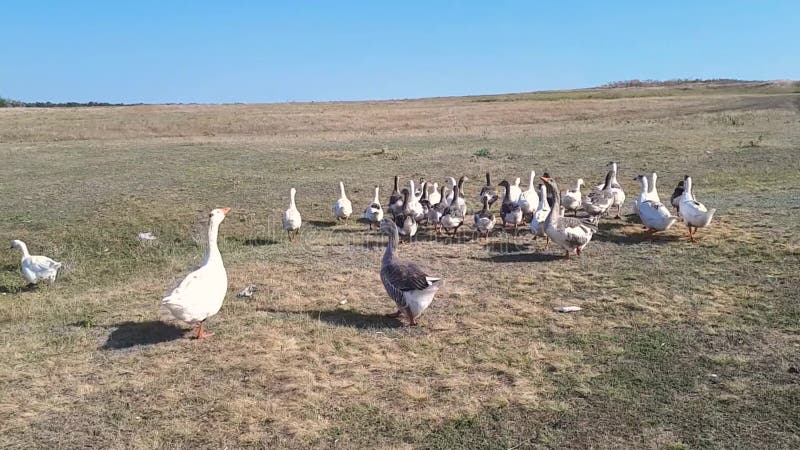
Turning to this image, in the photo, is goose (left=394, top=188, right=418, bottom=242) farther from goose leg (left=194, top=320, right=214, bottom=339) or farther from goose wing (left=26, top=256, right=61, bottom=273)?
goose wing (left=26, top=256, right=61, bottom=273)

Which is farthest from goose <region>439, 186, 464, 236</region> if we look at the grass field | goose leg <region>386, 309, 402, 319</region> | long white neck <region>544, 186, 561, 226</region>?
goose leg <region>386, 309, 402, 319</region>

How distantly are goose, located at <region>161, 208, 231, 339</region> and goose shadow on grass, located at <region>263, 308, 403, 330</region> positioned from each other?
4.14 ft

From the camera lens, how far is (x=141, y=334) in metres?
8.56

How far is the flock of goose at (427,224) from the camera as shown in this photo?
829 cm

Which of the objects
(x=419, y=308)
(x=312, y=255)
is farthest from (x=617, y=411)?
(x=312, y=255)

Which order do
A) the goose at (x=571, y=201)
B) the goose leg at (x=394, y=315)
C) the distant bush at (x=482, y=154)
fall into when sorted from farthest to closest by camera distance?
the distant bush at (x=482, y=154)
the goose at (x=571, y=201)
the goose leg at (x=394, y=315)

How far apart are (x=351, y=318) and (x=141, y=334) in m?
2.93

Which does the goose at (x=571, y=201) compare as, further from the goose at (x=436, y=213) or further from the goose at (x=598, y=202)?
the goose at (x=436, y=213)

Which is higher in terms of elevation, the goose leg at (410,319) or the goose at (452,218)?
the goose at (452,218)

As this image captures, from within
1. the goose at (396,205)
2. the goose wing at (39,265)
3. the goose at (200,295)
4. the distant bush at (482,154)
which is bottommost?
the goose wing at (39,265)

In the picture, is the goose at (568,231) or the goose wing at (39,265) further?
the goose wing at (39,265)

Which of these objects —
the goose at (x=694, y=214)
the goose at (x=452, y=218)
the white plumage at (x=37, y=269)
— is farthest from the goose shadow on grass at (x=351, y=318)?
the goose at (x=694, y=214)

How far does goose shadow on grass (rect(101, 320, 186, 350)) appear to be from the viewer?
8.26 m

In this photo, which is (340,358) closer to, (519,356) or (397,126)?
(519,356)
